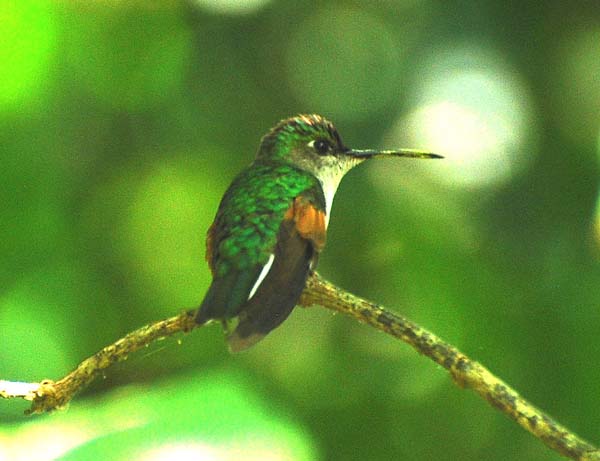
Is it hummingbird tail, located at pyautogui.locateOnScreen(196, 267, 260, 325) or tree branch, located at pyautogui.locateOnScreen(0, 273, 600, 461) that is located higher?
hummingbird tail, located at pyautogui.locateOnScreen(196, 267, 260, 325)

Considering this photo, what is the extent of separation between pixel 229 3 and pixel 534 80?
95 centimetres

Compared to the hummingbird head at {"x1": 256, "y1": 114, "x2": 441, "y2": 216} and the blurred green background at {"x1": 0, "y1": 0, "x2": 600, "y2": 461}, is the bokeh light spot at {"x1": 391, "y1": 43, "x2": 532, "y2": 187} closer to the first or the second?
the blurred green background at {"x1": 0, "y1": 0, "x2": 600, "y2": 461}

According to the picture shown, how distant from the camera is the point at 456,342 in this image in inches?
103

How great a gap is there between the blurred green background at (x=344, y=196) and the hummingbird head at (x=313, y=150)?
10.3 inches

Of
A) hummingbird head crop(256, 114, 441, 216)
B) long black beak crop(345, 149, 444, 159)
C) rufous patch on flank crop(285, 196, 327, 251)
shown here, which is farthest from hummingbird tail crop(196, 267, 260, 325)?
A: hummingbird head crop(256, 114, 441, 216)

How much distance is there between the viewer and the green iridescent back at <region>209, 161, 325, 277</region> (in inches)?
75.7

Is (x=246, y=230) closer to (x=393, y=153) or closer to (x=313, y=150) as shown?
(x=393, y=153)

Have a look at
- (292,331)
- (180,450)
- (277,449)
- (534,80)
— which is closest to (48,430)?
(180,450)

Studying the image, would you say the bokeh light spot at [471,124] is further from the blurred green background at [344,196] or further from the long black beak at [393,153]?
the long black beak at [393,153]

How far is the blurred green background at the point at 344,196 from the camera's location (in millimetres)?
Result: 2531

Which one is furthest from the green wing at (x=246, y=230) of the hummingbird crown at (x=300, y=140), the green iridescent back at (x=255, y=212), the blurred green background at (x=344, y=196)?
the blurred green background at (x=344, y=196)

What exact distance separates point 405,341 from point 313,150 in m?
0.99

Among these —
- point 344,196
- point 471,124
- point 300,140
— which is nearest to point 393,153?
point 300,140

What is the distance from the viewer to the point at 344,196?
283 cm
